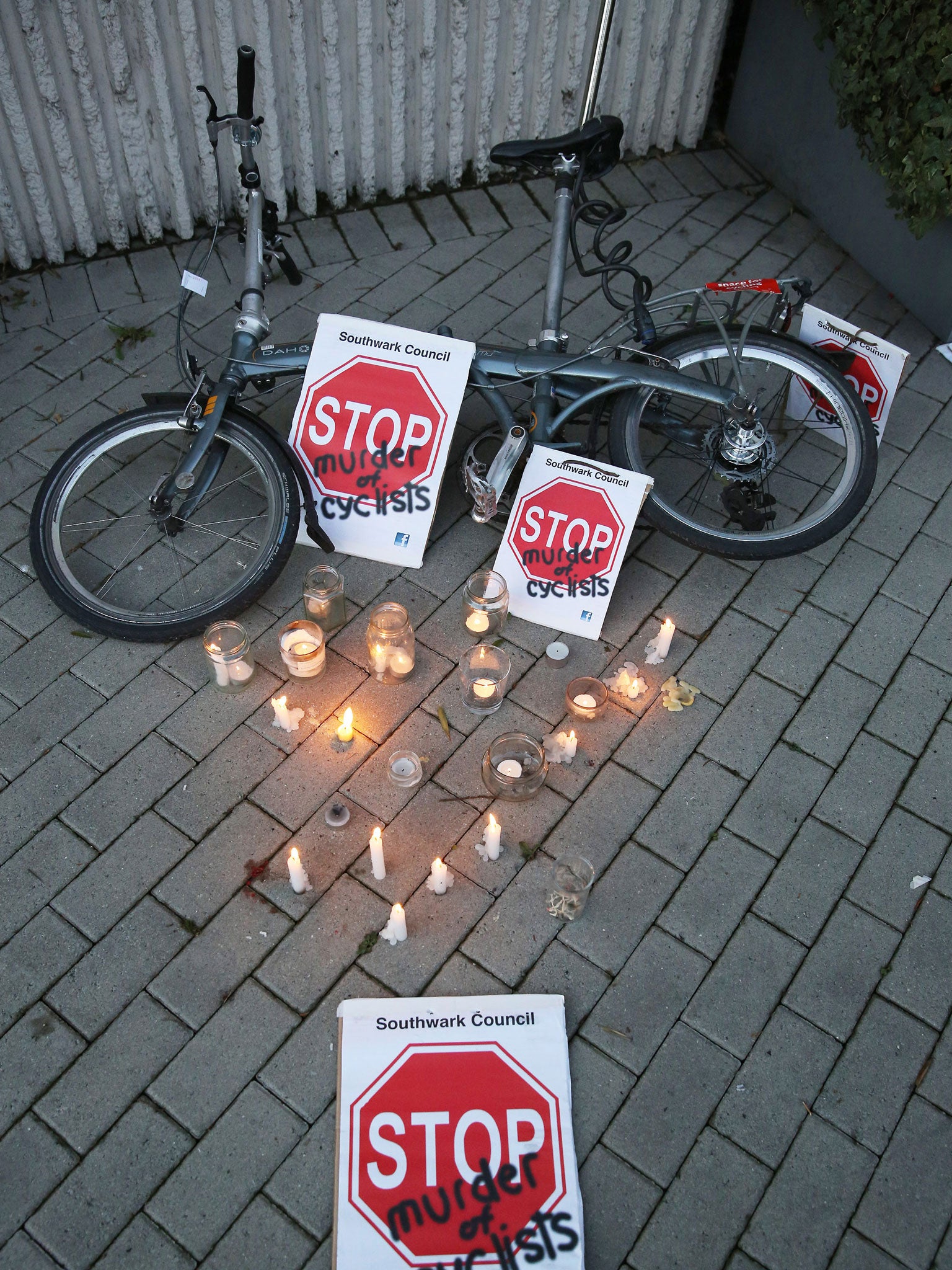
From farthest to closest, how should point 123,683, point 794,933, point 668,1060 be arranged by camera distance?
1. point 123,683
2. point 794,933
3. point 668,1060

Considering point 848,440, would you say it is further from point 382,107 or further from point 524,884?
point 382,107

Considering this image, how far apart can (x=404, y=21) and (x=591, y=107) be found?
119 cm

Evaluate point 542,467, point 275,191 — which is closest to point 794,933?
point 542,467

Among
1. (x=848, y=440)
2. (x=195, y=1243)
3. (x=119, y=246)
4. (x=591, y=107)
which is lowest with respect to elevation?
(x=195, y=1243)

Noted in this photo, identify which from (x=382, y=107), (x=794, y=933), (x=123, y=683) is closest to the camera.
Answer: (x=794, y=933)

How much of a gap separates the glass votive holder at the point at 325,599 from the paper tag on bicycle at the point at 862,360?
219 cm

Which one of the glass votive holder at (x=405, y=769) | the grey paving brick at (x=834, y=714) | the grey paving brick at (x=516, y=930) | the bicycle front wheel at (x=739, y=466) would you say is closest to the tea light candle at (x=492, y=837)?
the grey paving brick at (x=516, y=930)

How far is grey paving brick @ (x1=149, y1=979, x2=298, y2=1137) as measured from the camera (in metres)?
3.10

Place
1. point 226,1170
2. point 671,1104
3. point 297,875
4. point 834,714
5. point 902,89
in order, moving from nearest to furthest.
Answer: point 226,1170, point 671,1104, point 297,875, point 834,714, point 902,89

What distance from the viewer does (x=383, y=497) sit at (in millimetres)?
4254

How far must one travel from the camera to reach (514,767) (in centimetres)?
372

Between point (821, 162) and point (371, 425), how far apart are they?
A: 10.5 feet

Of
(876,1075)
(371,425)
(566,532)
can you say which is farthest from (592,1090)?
(371,425)

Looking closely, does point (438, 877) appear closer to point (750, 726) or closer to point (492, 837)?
point (492, 837)
